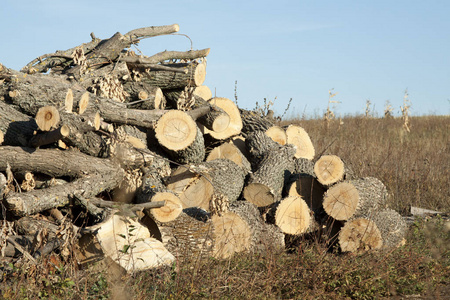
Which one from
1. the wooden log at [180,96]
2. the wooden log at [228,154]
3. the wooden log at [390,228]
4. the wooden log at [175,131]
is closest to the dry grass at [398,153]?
the wooden log at [390,228]

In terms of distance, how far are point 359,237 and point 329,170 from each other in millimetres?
1124

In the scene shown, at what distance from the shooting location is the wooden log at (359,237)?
6.69 m

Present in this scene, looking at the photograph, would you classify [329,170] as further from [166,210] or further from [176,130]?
[166,210]

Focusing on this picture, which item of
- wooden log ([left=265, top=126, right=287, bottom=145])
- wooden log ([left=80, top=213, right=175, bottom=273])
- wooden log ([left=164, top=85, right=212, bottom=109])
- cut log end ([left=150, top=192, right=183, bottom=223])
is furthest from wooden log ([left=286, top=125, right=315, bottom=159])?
wooden log ([left=80, top=213, right=175, bottom=273])

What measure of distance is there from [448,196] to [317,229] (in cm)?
431

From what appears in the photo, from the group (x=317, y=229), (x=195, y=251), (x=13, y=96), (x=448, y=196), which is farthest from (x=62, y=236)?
(x=448, y=196)

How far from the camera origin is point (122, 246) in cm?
512

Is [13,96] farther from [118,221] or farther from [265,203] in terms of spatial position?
[265,203]

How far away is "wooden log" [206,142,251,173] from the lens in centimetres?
777

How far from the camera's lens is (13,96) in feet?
19.8

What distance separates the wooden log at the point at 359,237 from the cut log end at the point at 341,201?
194mm

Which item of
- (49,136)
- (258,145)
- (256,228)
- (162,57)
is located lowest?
(256,228)

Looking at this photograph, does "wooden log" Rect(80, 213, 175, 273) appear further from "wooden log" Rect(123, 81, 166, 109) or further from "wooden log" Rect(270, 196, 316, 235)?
"wooden log" Rect(123, 81, 166, 109)

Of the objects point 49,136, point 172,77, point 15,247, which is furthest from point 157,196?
point 172,77
